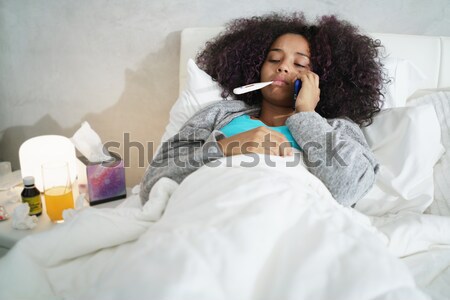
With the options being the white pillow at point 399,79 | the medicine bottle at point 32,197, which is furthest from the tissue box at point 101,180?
the white pillow at point 399,79

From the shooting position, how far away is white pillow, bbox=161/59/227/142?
121 cm

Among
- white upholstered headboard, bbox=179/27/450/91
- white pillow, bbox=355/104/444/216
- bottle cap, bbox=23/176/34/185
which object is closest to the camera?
white pillow, bbox=355/104/444/216

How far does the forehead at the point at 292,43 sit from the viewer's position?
1148 millimetres

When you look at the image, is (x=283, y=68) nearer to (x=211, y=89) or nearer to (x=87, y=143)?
(x=211, y=89)

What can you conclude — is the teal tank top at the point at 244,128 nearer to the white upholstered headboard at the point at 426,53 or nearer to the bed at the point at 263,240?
the bed at the point at 263,240

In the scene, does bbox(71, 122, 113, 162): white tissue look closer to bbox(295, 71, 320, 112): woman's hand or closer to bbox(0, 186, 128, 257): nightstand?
bbox(0, 186, 128, 257): nightstand

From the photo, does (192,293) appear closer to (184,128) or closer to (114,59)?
(184,128)

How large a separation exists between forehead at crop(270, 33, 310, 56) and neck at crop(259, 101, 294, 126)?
0.62ft

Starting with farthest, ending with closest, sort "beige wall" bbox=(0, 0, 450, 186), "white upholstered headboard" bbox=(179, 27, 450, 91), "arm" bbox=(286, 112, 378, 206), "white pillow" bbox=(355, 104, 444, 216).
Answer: "beige wall" bbox=(0, 0, 450, 186) → "white upholstered headboard" bbox=(179, 27, 450, 91) → "white pillow" bbox=(355, 104, 444, 216) → "arm" bbox=(286, 112, 378, 206)

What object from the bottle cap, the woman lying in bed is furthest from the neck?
the bottle cap

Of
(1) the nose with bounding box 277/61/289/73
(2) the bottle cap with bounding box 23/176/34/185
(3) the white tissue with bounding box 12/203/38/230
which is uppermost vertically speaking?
(1) the nose with bounding box 277/61/289/73

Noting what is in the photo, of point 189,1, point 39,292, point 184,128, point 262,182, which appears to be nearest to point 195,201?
point 262,182

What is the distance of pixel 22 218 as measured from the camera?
110 cm

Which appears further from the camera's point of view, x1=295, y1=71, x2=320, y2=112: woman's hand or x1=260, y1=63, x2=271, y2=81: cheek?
x1=260, y1=63, x2=271, y2=81: cheek
